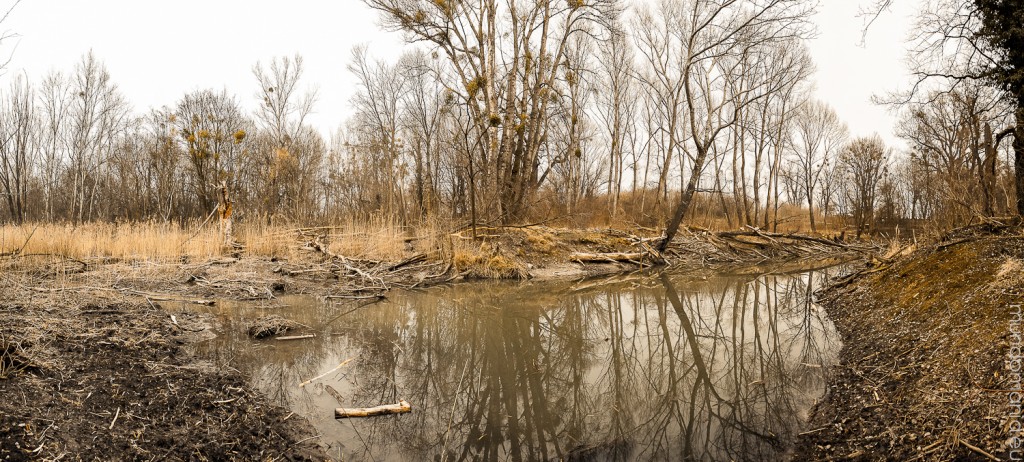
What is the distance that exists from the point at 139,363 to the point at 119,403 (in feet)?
3.62

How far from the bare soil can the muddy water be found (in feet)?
1.52

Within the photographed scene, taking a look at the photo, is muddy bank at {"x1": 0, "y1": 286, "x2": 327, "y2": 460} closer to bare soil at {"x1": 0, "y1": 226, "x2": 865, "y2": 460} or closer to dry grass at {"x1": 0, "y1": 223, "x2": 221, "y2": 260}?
bare soil at {"x1": 0, "y1": 226, "x2": 865, "y2": 460}

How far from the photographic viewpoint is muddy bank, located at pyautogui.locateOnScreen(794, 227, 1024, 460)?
2893mm

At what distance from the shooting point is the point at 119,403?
11.0 feet

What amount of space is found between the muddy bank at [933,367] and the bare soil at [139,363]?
3704mm

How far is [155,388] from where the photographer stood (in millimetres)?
3738

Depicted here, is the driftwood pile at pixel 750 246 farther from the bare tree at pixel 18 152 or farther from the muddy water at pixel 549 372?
the bare tree at pixel 18 152

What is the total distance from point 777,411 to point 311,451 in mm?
3592

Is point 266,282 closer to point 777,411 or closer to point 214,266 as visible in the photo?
point 214,266

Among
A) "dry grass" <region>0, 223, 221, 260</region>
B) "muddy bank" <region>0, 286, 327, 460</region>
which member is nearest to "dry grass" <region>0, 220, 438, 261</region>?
"dry grass" <region>0, 223, 221, 260</region>

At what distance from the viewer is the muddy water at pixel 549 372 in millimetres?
3695

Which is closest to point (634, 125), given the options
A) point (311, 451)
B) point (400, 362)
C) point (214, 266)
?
point (214, 266)

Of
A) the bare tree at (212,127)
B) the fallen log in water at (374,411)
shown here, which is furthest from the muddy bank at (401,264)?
the bare tree at (212,127)

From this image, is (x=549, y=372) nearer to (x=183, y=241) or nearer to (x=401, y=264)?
(x=401, y=264)
